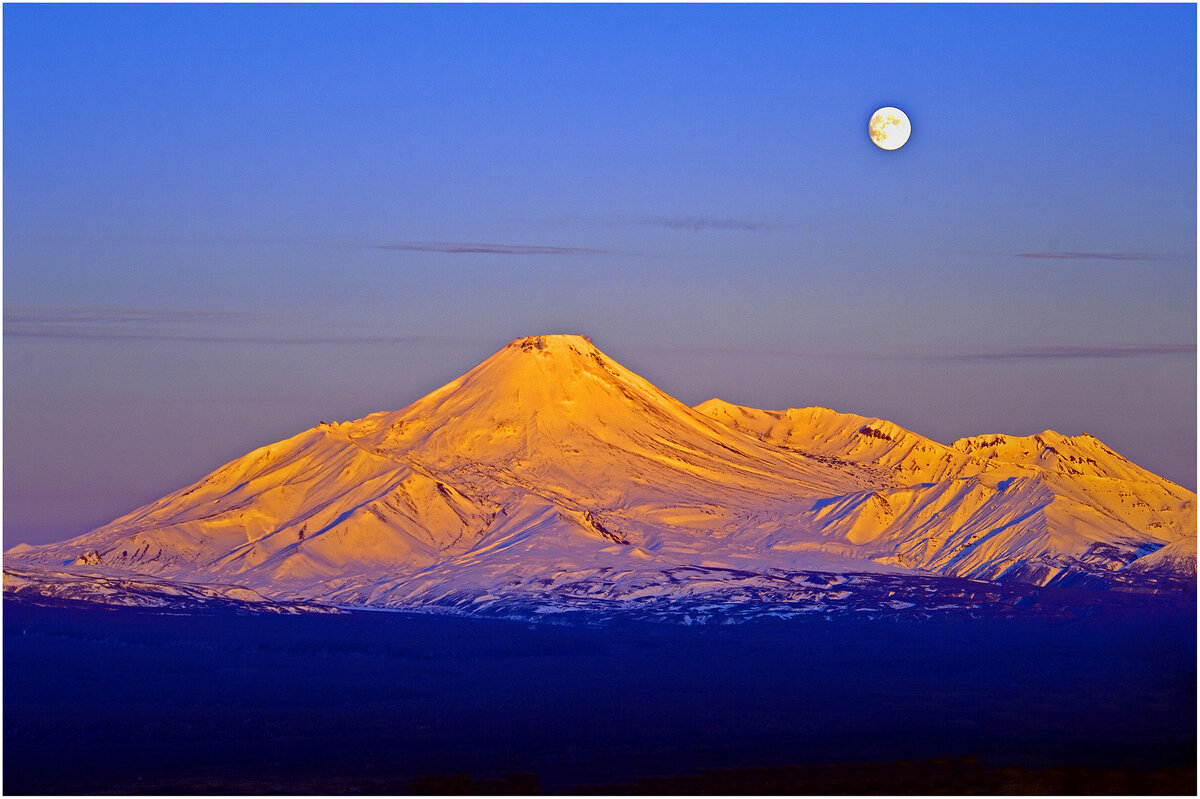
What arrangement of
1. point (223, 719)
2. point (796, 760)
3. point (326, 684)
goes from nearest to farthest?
point (796, 760) → point (223, 719) → point (326, 684)

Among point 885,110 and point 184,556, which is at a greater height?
point 885,110

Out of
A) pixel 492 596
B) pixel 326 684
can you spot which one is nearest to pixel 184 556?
pixel 492 596

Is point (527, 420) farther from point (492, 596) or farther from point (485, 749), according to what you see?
point (485, 749)

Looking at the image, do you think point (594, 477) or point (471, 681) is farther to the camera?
point (594, 477)

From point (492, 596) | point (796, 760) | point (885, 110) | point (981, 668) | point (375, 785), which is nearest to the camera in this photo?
point (375, 785)

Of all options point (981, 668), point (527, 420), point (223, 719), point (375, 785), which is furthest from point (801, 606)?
point (375, 785)

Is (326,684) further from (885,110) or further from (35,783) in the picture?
(885,110)

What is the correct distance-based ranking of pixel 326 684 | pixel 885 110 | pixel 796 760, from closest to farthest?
pixel 796 760 < pixel 885 110 < pixel 326 684

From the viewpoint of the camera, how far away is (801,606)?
176 m

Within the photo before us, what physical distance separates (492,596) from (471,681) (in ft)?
95.6

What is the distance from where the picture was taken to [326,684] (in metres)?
140

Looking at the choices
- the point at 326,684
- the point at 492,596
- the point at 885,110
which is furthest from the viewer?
the point at 492,596

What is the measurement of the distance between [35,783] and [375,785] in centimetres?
1644

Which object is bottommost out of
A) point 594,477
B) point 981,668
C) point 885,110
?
point 981,668
